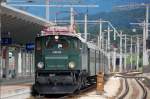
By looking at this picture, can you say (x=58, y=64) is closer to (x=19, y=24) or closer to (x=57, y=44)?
(x=57, y=44)

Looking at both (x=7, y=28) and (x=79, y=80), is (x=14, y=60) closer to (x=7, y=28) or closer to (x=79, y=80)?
(x=7, y=28)

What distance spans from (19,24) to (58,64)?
17693mm

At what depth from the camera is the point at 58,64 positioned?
95.0ft

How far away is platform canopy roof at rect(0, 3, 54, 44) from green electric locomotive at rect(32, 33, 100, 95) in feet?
27.0

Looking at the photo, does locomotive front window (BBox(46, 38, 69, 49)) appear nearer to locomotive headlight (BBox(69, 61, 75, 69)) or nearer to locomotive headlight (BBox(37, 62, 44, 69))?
locomotive headlight (BBox(69, 61, 75, 69))

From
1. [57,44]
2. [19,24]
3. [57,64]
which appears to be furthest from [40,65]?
[19,24]

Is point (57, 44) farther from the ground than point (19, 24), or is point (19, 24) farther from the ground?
point (19, 24)

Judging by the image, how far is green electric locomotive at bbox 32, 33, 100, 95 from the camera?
28297 millimetres

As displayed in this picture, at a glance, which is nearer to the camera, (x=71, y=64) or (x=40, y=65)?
(x=40, y=65)

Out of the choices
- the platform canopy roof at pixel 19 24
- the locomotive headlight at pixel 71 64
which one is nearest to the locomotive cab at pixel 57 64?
the locomotive headlight at pixel 71 64

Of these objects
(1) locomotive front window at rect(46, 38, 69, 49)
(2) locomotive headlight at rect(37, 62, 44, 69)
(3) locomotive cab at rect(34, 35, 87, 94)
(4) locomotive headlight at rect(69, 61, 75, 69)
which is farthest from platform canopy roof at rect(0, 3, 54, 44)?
(4) locomotive headlight at rect(69, 61, 75, 69)

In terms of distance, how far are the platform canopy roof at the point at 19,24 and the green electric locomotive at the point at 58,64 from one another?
27.0 feet

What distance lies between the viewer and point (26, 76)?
61750mm

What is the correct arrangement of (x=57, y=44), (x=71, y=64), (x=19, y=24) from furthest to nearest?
(x=19, y=24) < (x=57, y=44) < (x=71, y=64)
